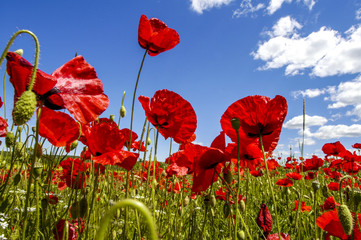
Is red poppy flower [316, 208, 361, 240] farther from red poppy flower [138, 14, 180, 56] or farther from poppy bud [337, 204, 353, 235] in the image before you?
red poppy flower [138, 14, 180, 56]

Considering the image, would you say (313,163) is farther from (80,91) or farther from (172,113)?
(80,91)

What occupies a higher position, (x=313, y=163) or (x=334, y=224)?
(x=313, y=163)

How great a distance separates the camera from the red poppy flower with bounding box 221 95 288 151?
1.16 metres

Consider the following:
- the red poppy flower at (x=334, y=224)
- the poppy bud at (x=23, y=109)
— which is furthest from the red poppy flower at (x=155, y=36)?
the red poppy flower at (x=334, y=224)

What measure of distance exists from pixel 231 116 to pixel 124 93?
2.76 feet

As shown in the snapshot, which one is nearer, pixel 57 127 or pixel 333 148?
pixel 57 127

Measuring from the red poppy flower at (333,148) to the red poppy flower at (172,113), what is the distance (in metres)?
2.97

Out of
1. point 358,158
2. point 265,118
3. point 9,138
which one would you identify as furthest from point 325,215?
point 358,158

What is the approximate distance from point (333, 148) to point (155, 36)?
3370 millimetres

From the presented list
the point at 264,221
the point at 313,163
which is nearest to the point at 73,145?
the point at 264,221

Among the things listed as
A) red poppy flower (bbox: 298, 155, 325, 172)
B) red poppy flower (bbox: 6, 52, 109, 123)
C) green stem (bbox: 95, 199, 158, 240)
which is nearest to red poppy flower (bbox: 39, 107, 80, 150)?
red poppy flower (bbox: 6, 52, 109, 123)

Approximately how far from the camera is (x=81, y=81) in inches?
41.7

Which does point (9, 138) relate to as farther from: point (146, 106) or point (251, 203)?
point (251, 203)

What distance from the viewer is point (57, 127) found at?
1222 millimetres
